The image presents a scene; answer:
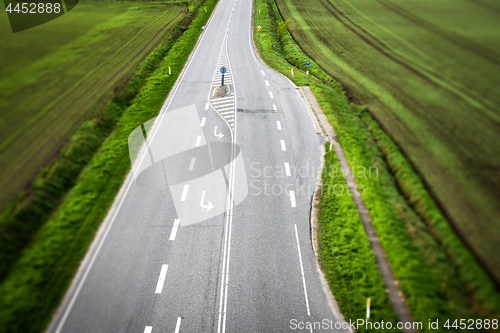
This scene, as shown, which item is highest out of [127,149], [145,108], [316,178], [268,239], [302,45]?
[302,45]

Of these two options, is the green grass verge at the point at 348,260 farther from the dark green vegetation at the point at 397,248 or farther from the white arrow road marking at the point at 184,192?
the white arrow road marking at the point at 184,192

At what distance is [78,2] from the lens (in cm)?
5072

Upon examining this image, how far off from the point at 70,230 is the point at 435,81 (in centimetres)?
2978

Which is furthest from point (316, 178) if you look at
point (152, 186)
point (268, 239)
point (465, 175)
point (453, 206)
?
point (152, 186)

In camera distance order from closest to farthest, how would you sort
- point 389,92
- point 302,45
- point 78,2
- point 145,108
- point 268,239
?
point 268,239, point 145,108, point 389,92, point 302,45, point 78,2

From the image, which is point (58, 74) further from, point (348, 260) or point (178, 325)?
point (348, 260)

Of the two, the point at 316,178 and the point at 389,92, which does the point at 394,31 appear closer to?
the point at 389,92

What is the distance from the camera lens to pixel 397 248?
11984 mm

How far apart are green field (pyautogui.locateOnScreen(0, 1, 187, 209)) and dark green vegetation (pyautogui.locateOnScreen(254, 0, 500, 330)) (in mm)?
15637

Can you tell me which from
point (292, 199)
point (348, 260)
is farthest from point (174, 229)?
point (348, 260)

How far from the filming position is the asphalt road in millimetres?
10773

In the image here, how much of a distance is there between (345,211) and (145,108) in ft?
55.1

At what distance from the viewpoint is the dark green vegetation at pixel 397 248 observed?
34.0 feet

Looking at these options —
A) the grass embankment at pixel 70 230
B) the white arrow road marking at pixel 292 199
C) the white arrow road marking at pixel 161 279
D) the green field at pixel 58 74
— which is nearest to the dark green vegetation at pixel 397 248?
the white arrow road marking at pixel 292 199
